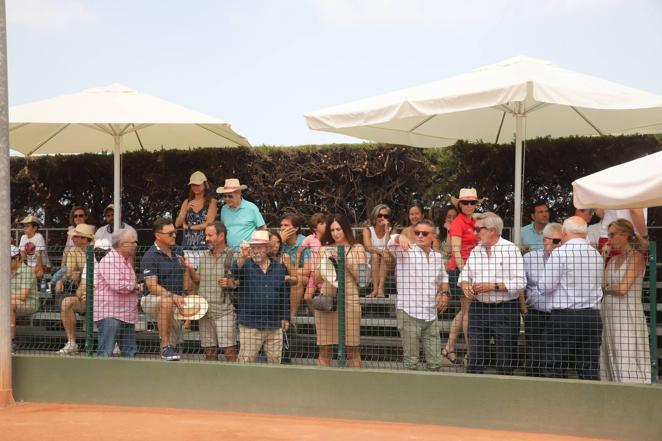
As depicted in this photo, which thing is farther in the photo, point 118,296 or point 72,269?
point 72,269

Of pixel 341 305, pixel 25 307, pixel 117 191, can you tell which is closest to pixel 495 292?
pixel 341 305

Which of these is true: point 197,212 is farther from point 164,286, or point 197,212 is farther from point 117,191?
point 164,286

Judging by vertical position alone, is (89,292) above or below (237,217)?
below

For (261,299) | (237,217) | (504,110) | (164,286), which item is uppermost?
(504,110)

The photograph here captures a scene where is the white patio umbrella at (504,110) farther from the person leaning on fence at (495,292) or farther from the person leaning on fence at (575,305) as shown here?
the person leaning on fence at (575,305)

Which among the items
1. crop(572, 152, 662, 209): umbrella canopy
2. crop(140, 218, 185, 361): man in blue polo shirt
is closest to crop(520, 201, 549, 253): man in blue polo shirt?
crop(572, 152, 662, 209): umbrella canopy

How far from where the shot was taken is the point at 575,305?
8289 millimetres

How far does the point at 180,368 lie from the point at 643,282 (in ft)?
14.5

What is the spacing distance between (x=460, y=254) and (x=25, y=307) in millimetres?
4591

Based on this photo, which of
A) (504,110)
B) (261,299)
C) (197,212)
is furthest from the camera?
(197,212)

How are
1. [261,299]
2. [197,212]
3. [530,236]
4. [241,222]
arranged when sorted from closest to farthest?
[261,299]
[530,236]
[241,222]
[197,212]

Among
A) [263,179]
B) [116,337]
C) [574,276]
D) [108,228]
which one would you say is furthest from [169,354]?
[263,179]

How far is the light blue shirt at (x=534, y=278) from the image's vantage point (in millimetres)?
8500

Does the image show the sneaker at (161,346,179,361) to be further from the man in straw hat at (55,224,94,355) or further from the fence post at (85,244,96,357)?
the man in straw hat at (55,224,94,355)
